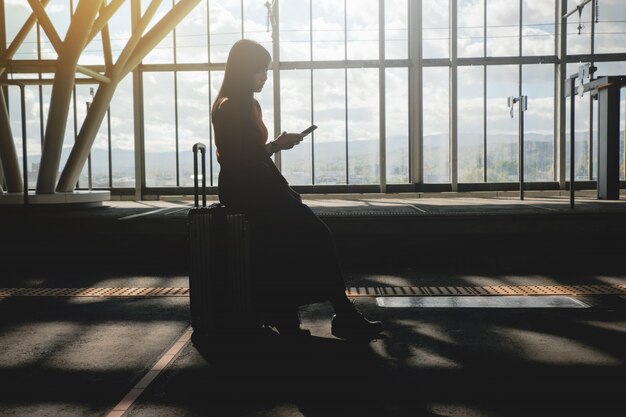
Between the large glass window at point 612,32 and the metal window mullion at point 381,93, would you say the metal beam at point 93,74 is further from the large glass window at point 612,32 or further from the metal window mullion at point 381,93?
the large glass window at point 612,32

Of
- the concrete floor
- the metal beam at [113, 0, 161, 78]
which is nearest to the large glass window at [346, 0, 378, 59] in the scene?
the metal beam at [113, 0, 161, 78]

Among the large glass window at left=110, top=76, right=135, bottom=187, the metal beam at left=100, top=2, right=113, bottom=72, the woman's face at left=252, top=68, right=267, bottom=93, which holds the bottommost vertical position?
the woman's face at left=252, top=68, right=267, bottom=93

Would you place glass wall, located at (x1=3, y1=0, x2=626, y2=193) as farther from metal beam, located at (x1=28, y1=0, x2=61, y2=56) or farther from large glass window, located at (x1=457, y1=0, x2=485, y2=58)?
metal beam, located at (x1=28, y1=0, x2=61, y2=56)

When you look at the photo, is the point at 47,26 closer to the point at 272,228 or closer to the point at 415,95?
the point at 415,95

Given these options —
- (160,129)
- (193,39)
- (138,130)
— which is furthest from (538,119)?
(138,130)

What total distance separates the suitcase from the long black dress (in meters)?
0.07

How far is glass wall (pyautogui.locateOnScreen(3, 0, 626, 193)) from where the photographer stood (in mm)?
15211

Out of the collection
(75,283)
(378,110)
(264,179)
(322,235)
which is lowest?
(75,283)

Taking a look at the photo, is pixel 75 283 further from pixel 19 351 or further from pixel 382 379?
pixel 382 379

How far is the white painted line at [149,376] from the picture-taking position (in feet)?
7.48

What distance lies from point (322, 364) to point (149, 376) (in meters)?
0.86

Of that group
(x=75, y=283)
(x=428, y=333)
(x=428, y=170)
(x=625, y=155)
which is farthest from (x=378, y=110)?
(x=428, y=333)

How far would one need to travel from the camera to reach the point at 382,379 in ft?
8.45

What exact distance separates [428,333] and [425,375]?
743 mm
